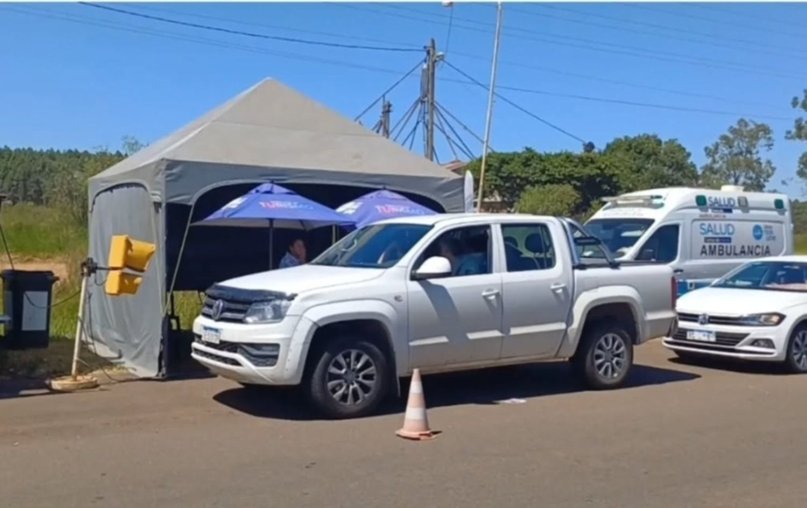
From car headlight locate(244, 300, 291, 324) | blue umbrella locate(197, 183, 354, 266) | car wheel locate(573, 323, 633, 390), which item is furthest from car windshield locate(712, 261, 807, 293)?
car headlight locate(244, 300, 291, 324)

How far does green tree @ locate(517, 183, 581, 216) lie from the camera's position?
43.3 metres

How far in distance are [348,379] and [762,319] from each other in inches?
245

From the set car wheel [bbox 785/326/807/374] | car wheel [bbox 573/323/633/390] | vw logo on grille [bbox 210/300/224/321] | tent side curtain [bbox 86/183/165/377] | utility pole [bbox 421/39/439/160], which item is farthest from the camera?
utility pole [bbox 421/39/439/160]

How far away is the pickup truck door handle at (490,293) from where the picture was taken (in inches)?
400

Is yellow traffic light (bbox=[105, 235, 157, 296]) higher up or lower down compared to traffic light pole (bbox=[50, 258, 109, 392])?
higher up

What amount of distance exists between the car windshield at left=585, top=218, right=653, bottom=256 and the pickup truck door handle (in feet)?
21.4

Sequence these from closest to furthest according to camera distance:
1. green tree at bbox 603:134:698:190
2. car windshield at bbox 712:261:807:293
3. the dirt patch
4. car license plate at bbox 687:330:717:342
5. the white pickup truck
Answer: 1. the white pickup truck
2. car license plate at bbox 687:330:717:342
3. car windshield at bbox 712:261:807:293
4. the dirt patch
5. green tree at bbox 603:134:698:190

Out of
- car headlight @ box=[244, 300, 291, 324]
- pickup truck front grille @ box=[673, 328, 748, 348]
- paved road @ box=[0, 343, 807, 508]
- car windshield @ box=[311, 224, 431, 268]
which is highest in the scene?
car windshield @ box=[311, 224, 431, 268]

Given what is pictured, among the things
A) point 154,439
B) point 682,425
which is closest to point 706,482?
point 682,425

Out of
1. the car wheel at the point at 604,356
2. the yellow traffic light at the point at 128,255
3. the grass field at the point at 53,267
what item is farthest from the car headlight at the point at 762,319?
the grass field at the point at 53,267

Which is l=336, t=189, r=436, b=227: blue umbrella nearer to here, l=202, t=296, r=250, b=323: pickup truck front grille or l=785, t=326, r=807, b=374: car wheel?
l=202, t=296, r=250, b=323: pickup truck front grille

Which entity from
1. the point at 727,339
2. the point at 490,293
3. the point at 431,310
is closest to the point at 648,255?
the point at 727,339

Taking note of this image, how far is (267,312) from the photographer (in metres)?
9.13

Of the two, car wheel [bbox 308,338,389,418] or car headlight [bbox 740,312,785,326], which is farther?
car headlight [bbox 740,312,785,326]
